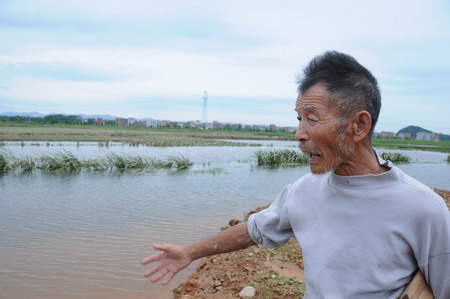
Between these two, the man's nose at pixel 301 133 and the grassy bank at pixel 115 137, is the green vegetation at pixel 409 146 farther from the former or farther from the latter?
the man's nose at pixel 301 133

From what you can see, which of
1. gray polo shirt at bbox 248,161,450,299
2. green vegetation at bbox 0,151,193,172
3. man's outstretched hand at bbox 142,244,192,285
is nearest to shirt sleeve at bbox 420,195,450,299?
gray polo shirt at bbox 248,161,450,299

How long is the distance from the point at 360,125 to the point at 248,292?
298 centimetres

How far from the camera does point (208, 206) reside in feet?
34.0

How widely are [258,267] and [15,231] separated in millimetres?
5338

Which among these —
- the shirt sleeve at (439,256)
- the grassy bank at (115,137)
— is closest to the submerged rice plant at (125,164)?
the shirt sleeve at (439,256)

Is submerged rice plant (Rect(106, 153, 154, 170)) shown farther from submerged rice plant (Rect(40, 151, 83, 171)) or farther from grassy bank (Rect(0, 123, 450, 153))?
grassy bank (Rect(0, 123, 450, 153))

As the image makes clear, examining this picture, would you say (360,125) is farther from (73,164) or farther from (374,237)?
(73,164)

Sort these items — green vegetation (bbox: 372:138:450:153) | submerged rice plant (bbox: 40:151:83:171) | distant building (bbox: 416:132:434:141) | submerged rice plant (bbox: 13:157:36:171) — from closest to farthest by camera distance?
submerged rice plant (bbox: 13:157:36:171) → submerged rice plant (bbox: 40:151:83:171) → green vegetation (bbox: 372:138:450:153) → distant building (bbox: 416:132:434:141)

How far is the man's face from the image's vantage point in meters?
1.50

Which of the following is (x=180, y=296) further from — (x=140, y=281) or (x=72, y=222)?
(x=72, y=222)

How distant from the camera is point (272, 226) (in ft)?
5.72

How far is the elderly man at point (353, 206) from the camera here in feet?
4.45

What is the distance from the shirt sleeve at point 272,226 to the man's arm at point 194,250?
0.06 meters

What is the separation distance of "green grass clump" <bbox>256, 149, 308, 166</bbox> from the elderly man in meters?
21.1
